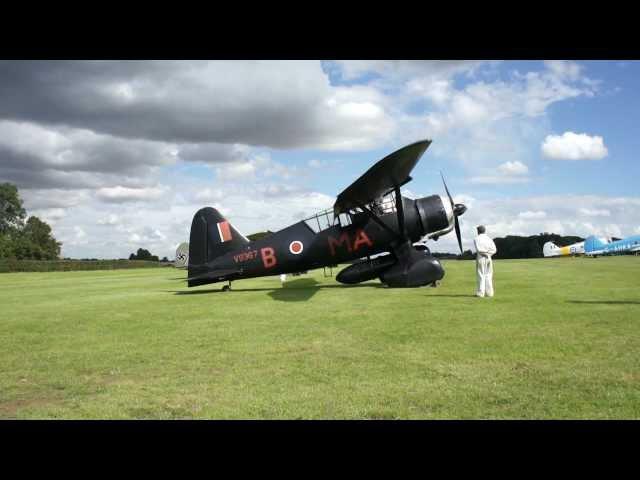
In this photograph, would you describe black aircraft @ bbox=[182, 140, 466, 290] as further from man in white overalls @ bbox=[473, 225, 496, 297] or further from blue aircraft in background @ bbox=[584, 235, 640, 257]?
blue aircraft in background @ bbox=[584, 235, 640, 257]

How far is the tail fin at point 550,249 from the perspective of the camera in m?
72.2

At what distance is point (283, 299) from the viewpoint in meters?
12.8

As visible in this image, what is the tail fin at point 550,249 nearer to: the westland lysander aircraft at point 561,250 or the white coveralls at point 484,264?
the westland lysander aircraft at point 561,250

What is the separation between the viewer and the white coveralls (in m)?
11.4

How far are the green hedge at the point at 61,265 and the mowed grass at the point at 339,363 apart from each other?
5653cm

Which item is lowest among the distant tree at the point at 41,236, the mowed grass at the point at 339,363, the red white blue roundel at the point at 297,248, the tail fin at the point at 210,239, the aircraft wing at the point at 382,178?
the mowed grass at the point at 339,363

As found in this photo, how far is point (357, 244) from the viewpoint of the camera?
1536 cm

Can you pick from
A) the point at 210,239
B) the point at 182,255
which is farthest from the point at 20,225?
the point at 210,239

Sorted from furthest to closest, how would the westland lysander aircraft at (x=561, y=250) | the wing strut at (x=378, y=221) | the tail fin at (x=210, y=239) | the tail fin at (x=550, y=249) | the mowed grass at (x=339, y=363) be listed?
the tail fin at (x=550, y=249) → the westland lysander aircraft at (x=561, y=250) → the tail fin at (x=210, y=239) → the wing strut at (x=378, y=221) → the mowed grass at (x=339, y=363)

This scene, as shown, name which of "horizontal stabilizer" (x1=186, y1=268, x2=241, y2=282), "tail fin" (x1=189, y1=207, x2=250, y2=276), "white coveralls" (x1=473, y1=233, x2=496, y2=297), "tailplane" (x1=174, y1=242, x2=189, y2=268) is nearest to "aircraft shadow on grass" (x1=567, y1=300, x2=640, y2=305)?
"white coveralls" (x1=473, y1=233, x2=496, y2=297)

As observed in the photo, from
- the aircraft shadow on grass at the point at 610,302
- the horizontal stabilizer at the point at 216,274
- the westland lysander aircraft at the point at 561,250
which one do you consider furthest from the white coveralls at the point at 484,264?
the westland lysander aircraft at the point at 561,250
